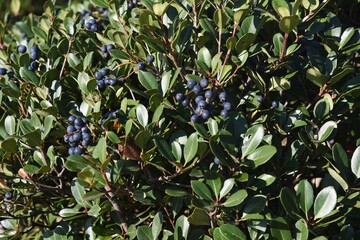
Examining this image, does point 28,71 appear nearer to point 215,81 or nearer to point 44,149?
point 44,149

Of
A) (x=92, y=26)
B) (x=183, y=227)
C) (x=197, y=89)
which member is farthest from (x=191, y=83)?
(x=92, y=26)

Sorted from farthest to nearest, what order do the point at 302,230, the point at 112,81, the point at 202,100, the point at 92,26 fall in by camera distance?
1. the point at 92,26
2. the point at 112,81
3. the point at 202,100
4. the point at 302,230

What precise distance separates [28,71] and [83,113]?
264 mm

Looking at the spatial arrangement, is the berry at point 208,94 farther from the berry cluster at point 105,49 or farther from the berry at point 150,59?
the berry cluster at point 105,49

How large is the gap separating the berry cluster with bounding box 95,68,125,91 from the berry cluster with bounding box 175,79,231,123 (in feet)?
0.70

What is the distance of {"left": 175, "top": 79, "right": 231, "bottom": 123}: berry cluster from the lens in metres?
1.51

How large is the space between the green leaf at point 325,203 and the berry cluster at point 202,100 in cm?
34

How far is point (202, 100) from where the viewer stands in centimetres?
152

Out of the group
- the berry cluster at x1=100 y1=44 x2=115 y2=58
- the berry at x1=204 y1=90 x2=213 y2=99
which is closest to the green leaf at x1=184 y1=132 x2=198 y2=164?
the berry at x1=204 y1=90 x2=213 y2=99

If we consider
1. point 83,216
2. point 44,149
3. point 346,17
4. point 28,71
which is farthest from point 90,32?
point 346,17

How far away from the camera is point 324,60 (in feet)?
5.57

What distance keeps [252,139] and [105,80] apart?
1.58 feet

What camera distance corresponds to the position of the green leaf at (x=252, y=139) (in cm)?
148

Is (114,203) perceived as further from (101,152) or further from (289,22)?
(289,22)
